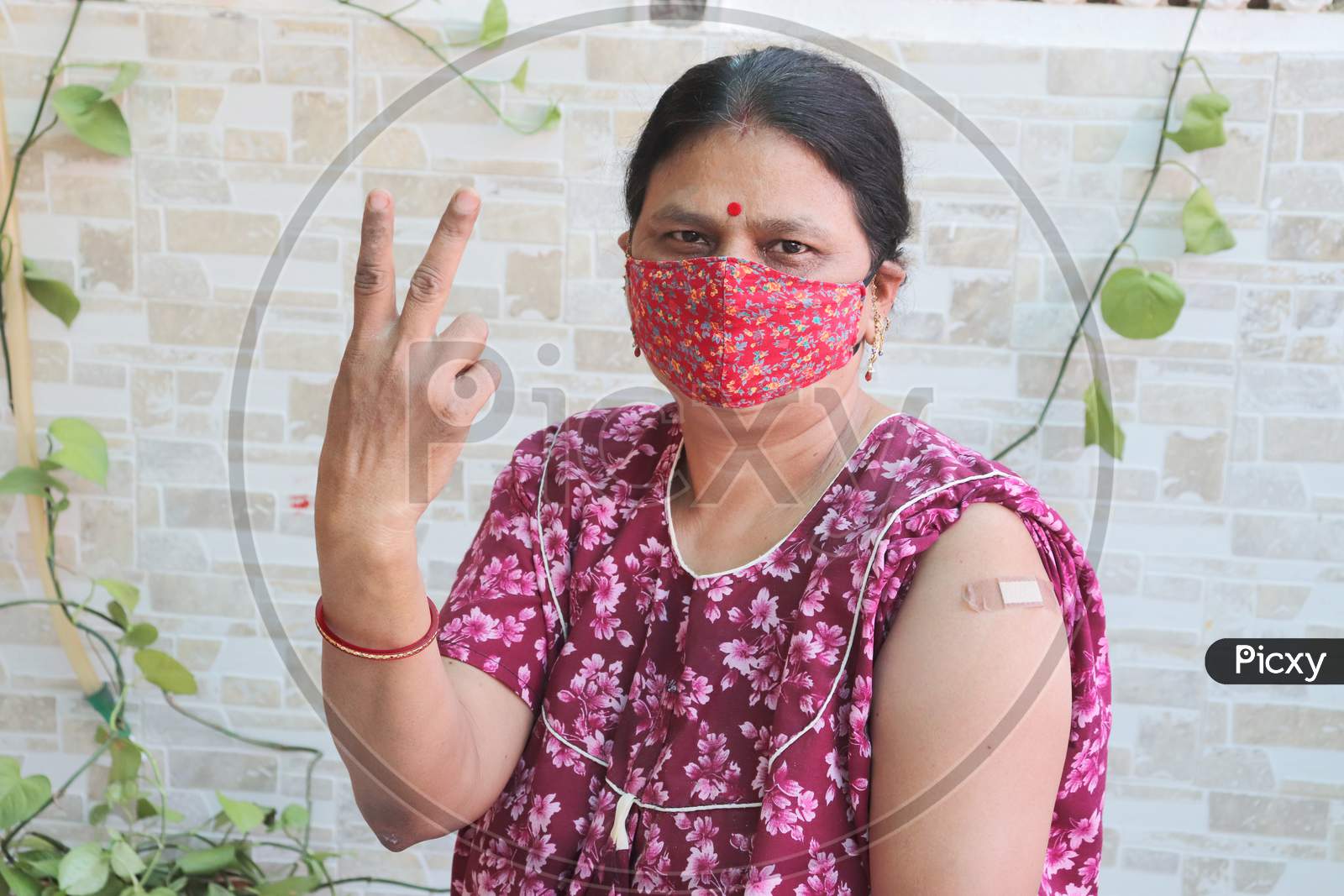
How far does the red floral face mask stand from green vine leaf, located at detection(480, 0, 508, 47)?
3.63 ft

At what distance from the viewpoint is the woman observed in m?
0.98

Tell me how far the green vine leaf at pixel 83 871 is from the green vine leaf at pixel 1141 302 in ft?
6.98

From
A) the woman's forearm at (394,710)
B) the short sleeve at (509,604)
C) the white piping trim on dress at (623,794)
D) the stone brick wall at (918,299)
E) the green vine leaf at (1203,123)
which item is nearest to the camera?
the woman's forearm at (394,710)

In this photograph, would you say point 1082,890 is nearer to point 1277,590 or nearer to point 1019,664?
point 1019,664

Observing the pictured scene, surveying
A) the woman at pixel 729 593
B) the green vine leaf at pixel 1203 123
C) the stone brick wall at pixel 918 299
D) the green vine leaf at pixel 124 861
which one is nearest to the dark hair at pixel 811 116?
the woman at pixel 729 593

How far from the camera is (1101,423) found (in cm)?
217

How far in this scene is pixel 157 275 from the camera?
2.33m

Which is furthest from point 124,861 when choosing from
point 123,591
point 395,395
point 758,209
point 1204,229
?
point 1204,229

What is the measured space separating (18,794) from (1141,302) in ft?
7.49

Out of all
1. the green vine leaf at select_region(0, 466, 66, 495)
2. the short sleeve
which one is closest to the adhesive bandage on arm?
the short sleeve

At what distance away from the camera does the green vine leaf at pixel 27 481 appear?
227cm

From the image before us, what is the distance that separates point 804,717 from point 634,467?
15.9 inches

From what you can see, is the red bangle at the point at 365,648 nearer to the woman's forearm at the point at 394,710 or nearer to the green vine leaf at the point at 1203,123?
the woman's forearm at the point at 394,710

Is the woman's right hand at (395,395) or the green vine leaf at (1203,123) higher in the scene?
the green vine leaf at (1203,123)
